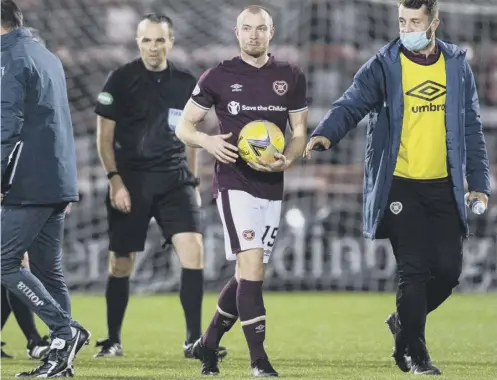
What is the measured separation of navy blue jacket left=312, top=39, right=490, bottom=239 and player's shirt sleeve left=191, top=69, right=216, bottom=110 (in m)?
0.62

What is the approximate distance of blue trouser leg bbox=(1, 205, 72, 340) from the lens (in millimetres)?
6914

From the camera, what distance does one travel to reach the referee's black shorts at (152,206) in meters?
8.93

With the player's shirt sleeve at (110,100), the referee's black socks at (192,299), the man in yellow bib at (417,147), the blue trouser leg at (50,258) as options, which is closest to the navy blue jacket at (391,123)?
the man in yellow bib at (417,147)

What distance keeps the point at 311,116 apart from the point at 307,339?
7.23 m

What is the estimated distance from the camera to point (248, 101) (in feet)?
23.2

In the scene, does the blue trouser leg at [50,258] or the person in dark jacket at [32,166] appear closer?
the person in dark jacket at [32,166]

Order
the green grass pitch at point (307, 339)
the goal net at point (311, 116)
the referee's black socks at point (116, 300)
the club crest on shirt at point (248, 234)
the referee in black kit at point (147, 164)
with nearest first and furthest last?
1. the club crest on shirt at point (248, 234)
2. the green grass pitch at point (307, 339)
3. the referee in black kit at point (147, 164)
4. the referee's black socks at point (116, 300)
5. the goal net at point (311, 116)

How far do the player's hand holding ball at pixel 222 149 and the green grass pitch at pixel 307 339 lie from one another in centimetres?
115

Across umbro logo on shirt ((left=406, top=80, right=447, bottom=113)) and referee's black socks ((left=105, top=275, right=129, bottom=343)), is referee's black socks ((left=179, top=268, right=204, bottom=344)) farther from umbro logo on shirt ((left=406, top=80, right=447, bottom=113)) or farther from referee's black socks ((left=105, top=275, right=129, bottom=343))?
umbro logo on shirt ((left=406, top=80, right=447, bottom=113))

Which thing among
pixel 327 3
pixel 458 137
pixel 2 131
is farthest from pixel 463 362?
pixel 327 3

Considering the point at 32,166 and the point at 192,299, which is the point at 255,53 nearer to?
the point at 32,166

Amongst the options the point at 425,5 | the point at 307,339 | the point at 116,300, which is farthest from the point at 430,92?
the point at 307,339

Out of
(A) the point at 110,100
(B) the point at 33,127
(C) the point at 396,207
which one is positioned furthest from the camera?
(A) the point at 110,100

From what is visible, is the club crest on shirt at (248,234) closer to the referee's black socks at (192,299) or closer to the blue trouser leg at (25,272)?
the blue trouser leg at (25,272)
